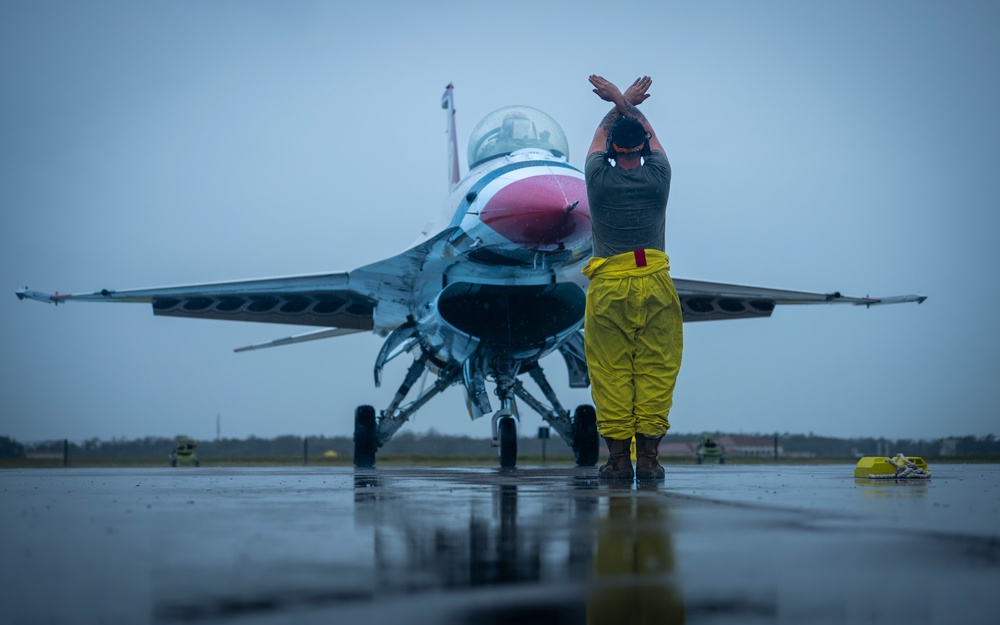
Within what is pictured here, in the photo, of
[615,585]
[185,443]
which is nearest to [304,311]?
[615,585]

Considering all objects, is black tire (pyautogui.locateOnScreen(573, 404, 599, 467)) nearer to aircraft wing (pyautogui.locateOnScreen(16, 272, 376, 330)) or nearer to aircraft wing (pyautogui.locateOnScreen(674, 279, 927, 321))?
aircraft wing (pyautogui.locateOnScreen(674, 279, 927, 321))

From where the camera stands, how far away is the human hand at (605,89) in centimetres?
657

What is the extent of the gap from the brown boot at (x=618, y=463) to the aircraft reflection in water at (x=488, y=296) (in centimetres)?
475

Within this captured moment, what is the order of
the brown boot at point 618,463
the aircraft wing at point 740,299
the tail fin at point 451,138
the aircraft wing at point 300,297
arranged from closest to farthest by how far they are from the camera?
the brown boot at point 618,463
the aircraft wing at point 300,297
the aircraft wing at point 740,299
the tail fin at point 451,138

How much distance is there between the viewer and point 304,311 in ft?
51.5

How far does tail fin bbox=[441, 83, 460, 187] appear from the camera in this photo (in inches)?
803

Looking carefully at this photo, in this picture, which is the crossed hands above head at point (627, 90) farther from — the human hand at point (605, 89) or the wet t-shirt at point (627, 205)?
the wet t-shirt at point (627, 205)

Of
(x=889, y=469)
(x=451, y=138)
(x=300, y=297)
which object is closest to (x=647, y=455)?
(x=889, y=469)

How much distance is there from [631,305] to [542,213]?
462cm

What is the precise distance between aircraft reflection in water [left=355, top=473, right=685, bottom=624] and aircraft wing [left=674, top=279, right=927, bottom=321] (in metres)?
11.5

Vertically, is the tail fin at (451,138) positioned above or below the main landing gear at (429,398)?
above

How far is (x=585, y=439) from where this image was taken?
577 inches

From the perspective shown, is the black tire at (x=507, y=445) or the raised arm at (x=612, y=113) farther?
the black tire at (x=507, y=445)

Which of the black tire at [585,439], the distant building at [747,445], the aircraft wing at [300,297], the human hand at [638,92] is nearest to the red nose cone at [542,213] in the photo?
the aircraft wing at [300,297]
